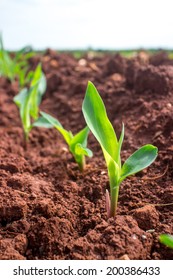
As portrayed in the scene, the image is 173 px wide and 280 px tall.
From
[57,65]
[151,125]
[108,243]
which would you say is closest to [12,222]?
[108,243]

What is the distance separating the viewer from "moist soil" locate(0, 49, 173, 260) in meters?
1.31

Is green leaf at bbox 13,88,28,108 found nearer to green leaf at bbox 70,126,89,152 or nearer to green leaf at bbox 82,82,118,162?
green leaf at bbox 70,126,89,152

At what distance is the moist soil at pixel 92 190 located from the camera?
1.31 m

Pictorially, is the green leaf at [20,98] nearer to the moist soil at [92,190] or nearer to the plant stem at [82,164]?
the moist soil at [92,190]

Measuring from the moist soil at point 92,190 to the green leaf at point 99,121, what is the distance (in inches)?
9.6

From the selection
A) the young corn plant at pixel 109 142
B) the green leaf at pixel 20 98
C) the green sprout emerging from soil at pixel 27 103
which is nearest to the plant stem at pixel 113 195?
the young corn plant at pixel 109 142

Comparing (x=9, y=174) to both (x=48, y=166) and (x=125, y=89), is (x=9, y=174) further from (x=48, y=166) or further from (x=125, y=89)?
(x=125, y=89)

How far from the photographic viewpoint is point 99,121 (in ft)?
4.72

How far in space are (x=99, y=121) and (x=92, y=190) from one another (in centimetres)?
33

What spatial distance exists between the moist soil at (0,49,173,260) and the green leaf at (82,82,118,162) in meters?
0.24

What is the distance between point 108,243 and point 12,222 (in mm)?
373

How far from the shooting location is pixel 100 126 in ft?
4.71

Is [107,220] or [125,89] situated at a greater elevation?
[125,89]

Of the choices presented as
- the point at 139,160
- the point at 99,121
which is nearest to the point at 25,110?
the point at 99,121
